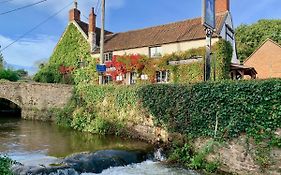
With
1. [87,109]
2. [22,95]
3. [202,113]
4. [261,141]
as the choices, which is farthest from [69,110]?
[261,141]

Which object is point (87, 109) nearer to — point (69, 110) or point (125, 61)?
point (69, 110)

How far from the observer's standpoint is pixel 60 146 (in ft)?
47.0

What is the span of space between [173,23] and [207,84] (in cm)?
1682

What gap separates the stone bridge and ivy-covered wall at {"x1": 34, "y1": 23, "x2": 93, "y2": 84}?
5.25 m

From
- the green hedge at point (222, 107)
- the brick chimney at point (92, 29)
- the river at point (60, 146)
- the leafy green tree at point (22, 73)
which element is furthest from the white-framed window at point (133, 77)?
the leafy green tree at point (22, 73)

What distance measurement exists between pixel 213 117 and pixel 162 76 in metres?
14.1

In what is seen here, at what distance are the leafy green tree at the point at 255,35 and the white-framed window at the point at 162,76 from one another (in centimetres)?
2419

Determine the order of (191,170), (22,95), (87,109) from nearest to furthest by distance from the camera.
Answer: (191,170)
(87,109)
(22,95)

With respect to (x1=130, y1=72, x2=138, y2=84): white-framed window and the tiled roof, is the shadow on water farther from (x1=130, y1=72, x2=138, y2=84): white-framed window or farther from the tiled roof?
(x1=130, y1=72, x2=138, y2=84): white-framed window

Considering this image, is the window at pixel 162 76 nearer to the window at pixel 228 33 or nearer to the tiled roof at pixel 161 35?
the tiled roof at pixel 161 35

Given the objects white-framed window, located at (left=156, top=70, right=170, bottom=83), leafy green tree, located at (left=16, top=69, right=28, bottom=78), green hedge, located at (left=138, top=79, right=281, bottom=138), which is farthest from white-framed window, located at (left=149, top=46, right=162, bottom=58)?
leafy green tree, located at (left=16, top=69, right=28, bottom=78)

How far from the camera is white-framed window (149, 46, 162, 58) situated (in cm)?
2531

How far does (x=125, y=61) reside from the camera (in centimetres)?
2603

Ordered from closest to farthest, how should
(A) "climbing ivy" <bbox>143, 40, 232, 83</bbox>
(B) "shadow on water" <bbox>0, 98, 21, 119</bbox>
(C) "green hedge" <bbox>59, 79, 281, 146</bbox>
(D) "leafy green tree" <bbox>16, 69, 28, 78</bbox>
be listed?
(C) "green hedge" <bbox>59, 79, 281, 146</bbox> → (A) "climbing ivy" <bbox>143, 40, 232, 83</bbox> → (B) "shadow on water" <bbox>0, 98, 21, 119</bbox> → (D) "leafy green tree" <bbox>16, 69, 28, 78</bbox>
